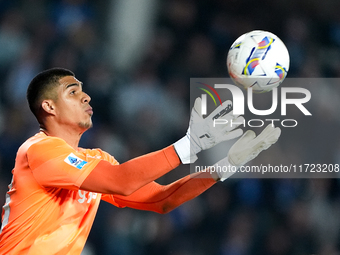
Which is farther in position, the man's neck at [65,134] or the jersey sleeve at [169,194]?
the jersey sleeve at [169,194]

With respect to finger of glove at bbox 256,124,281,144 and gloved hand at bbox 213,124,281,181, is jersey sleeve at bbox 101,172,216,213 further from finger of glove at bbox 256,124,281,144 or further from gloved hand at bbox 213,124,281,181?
finger of glove at bbox 256,124,281,144

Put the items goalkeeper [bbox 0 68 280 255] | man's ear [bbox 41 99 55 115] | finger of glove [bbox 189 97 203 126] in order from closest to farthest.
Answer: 1. goalkeeper [bbox 0 68 280 255]
2. finger of glove [bbox 189 97 203 126]
3. man's ear [bbox 41 99 55 115]

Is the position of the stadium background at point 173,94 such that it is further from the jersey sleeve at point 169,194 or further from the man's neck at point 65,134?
the man's neck at point 65,134

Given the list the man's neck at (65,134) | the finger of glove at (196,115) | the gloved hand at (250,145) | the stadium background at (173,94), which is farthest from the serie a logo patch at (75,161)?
the stadium background at (173,94)

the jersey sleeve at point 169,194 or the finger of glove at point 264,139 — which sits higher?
the finger of glove at point 264,139

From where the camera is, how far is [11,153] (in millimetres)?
3414

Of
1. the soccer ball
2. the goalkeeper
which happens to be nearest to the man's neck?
the goalkeeper

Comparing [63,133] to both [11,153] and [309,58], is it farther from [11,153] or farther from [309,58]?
[309,58]

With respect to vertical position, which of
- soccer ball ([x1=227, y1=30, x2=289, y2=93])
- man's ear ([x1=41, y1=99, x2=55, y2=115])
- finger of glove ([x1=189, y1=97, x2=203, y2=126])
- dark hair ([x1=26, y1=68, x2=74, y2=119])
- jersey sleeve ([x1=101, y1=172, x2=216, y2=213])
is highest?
soccer ball ([x1=227, y1=30, x2=289, y2=93])

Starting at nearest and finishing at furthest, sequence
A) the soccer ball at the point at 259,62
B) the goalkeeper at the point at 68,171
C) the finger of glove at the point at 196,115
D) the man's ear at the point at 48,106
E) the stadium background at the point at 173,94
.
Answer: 1. the goalkeeper at the point at 68,171
2. the finger of glove at the point at 196,115
3. the man's ear at the point at 48,106
4. the soccer ball at the point at 259,62
5. the stadium background at the point at 173,94

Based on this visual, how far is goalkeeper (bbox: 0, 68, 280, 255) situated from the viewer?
1.95 meters

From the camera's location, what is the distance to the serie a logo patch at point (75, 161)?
197cm

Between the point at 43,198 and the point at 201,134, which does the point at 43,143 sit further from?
the point at 201,134

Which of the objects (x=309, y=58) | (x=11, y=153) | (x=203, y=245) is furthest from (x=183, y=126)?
(x=11, y=153)
